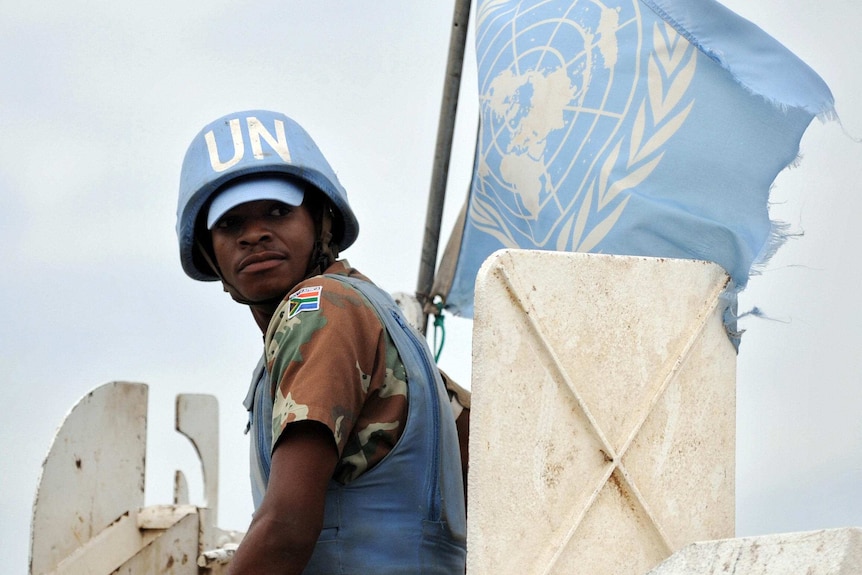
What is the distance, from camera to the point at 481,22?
3.83 meters

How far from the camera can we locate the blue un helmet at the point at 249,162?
2.92m

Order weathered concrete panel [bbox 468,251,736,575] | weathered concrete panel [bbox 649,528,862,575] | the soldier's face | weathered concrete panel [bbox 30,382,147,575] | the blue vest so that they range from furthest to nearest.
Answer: weathered concrete panel [bbox 30,382,147,575] < the soldier's face < the blue vest < weathered concrete panel [bbox 468,251,736,575] < weathered concrete panel [bbox 649,528,862,575]

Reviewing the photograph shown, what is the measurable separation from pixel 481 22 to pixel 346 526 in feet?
6.22

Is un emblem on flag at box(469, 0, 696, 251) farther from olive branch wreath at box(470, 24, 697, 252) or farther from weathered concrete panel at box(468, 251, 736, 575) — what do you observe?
weathered concrete panel at box(468, 251, 736, 575)

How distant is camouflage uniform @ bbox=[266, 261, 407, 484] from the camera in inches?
93.4

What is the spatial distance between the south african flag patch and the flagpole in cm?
265

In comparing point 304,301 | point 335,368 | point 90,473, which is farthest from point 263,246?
point 90,473

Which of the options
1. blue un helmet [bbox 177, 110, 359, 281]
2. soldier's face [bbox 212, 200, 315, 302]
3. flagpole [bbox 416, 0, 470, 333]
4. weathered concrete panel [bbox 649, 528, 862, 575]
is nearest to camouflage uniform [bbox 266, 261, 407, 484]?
soldier's face [bbox 212, 200, 315, 302]

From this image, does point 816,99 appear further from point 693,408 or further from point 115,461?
point 115,461

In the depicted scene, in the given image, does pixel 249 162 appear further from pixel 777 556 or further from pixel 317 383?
pixel 777 556

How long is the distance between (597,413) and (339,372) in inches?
20.6

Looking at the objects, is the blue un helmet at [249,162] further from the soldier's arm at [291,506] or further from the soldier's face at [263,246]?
the soldier's arm at [291,506]

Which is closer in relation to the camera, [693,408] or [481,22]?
[693,408]

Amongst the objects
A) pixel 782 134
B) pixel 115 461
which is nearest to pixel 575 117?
pixel 782 134
